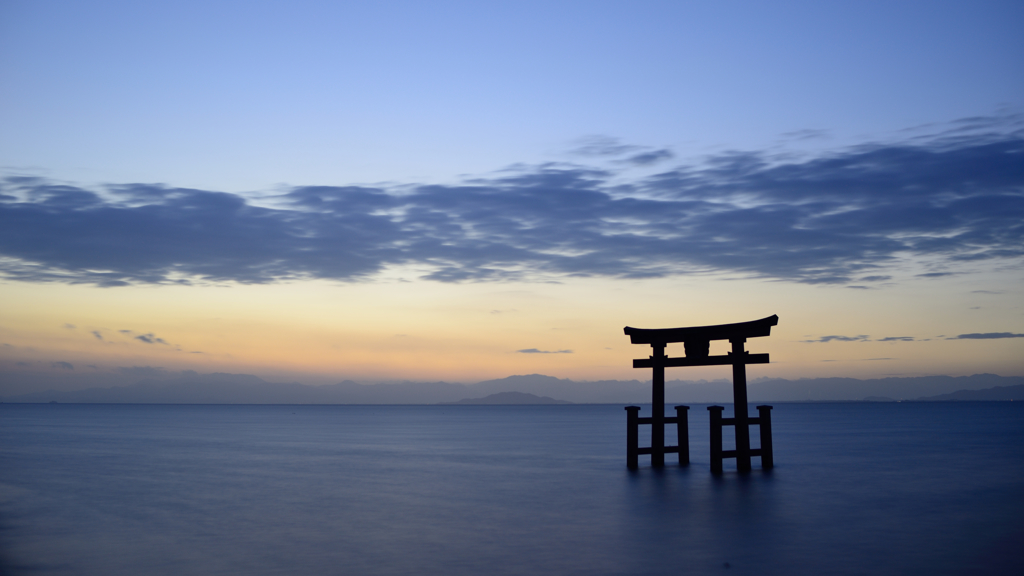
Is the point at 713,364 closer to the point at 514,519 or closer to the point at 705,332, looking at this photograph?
the point at 705,332

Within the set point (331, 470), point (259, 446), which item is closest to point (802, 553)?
point (331, 470)

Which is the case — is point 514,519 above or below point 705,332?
below

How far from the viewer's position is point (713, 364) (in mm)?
22703

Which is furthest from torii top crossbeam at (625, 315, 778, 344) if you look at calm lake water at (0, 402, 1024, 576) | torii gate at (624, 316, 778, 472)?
calm lake water at (0, 402, 1024, 576)


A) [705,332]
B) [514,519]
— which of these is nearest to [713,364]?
[705,332]

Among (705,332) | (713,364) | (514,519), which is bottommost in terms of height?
(514,519)

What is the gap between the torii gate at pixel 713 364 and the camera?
70.8 feet

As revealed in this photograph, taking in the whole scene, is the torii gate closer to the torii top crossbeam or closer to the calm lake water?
the torii top crossbeam

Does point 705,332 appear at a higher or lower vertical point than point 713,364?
higher

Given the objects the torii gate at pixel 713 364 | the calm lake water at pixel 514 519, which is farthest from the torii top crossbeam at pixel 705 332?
the calm lake water at pixel 514 519

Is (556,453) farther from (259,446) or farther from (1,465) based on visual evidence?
(1,465)

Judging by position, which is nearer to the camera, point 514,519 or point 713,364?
point 514,519

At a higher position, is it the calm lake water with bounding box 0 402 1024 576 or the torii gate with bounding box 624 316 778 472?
the torii gate with bounding box 624 316 778 472

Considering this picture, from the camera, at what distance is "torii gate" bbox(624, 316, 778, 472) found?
70.8 feet
